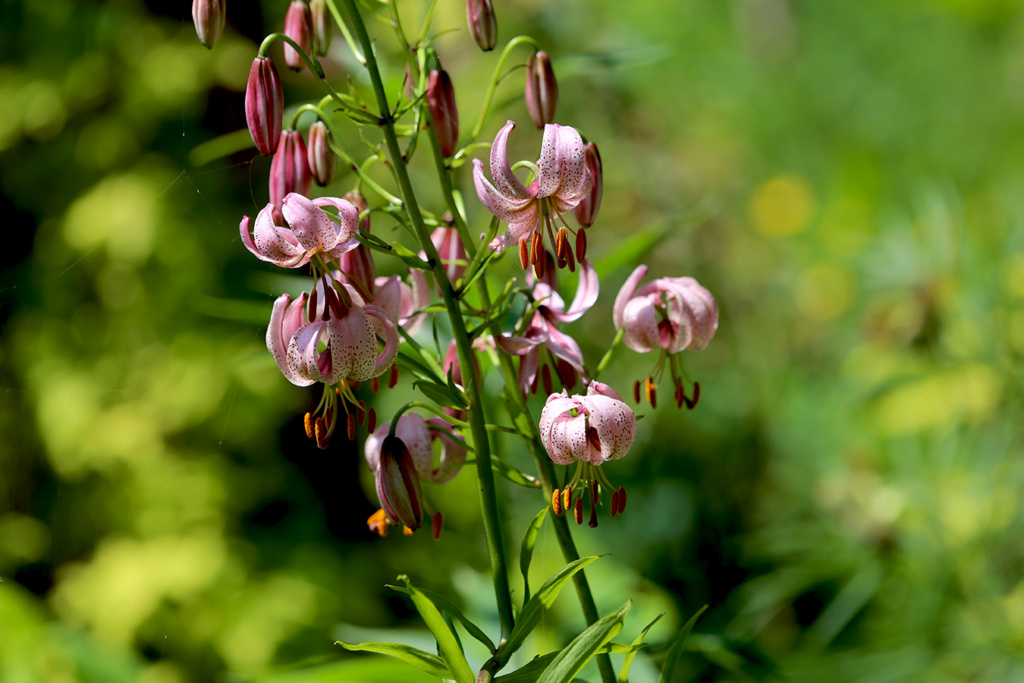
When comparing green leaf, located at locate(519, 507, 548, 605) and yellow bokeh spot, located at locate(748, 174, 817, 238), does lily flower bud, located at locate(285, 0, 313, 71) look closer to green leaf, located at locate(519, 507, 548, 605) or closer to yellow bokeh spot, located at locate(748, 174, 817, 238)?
green leaf, located at locate(519, 507, 548, 605)

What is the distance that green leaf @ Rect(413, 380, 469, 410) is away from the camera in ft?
1.42

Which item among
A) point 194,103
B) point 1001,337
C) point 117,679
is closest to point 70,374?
point 194,103

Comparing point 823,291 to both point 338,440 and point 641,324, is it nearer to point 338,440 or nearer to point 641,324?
point 338,440

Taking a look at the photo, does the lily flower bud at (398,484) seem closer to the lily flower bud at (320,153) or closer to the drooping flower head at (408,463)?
the drooping flower head at (408,463)

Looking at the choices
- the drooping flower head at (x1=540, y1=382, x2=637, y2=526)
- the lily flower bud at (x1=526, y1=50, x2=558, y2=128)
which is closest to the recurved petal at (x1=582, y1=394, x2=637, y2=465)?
the drooping flower head at (x1=540, y1=382, x2=637, y2=526)

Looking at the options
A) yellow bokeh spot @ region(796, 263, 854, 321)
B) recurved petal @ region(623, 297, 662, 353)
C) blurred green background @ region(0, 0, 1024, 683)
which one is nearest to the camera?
recurved petal @ region(623, 297, 662, 353)

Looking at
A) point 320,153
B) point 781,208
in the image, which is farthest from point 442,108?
point 781,208

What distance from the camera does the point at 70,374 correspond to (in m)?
1.79

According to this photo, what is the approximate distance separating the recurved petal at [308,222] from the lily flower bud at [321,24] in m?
0.19

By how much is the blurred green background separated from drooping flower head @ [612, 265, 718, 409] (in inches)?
30.3

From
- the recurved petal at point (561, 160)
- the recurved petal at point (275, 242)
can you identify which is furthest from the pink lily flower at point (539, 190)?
the recurved petal at point (275, 242)

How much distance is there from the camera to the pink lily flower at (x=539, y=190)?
0.42 m

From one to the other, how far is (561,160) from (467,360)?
0.12 metres

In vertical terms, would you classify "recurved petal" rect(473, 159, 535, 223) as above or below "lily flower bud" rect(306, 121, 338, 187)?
below
